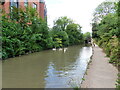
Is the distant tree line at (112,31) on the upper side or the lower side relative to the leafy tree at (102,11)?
lower

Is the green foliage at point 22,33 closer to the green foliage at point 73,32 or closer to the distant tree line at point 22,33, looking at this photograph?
the distant tree line at point 22,33

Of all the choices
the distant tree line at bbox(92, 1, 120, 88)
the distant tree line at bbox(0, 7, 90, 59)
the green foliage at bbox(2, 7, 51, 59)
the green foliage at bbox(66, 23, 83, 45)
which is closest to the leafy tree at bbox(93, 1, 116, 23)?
the distant tree line at bbox(92, 1, 120, 88)

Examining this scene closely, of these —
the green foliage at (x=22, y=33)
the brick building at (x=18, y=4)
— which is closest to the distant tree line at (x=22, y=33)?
the green foliage at (x=22, y=33)

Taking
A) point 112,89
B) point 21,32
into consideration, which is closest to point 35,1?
point 21,32

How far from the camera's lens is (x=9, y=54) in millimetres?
16594

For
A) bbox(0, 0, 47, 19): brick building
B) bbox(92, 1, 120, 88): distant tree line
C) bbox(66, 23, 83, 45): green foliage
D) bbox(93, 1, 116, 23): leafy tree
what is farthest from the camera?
bbox(66, 23, 83, 45): green foliage

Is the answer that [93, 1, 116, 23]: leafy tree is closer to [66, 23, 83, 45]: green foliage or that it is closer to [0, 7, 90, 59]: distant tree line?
[0, 7, 90, 59]: distant tree line

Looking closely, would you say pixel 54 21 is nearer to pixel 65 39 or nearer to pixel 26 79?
pixel 65 39

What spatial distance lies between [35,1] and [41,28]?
8.51 metres

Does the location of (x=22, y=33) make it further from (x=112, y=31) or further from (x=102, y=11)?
(x=102, y=11)

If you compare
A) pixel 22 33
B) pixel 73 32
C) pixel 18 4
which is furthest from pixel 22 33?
pixel 73 32

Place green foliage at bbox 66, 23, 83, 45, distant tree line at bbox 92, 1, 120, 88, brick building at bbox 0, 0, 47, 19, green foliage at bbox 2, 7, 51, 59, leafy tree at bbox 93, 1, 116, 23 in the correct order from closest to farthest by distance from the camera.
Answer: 1. distant tree line at bbox 92, 1, 120, 88
2. green foliage at bbox 2, 7, 51, 59
3. brick building at bbox 0, 0, 47, 19
4. leafy tree at bbox 93, 1, 116, 23
5. green foliage at bbox 66, 23, 83, 45

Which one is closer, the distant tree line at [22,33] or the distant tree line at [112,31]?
the distant tree line at [112,31]

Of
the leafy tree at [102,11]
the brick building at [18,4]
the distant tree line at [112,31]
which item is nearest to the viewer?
the distant tree line at [112,31]
